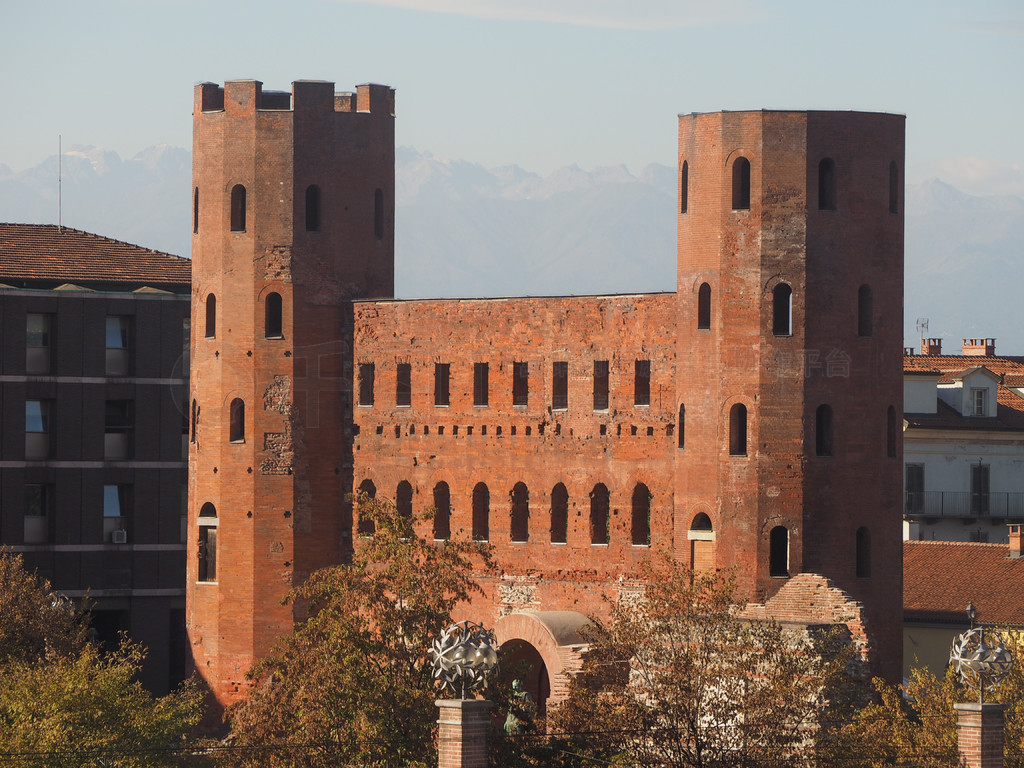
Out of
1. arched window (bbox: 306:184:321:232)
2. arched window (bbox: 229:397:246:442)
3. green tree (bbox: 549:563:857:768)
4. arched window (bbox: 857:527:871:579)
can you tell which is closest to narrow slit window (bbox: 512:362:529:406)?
arched window (bbox: 306:184:321:232)

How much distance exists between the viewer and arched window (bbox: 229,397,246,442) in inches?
2372

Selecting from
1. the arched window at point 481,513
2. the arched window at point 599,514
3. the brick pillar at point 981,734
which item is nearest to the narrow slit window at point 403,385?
the arched window at point 481,513

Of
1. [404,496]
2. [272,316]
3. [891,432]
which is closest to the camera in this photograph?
[891,432]

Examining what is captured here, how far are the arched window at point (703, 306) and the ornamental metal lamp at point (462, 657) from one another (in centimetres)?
1446

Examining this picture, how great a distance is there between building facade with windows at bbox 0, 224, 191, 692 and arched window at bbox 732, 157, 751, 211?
1058 inches

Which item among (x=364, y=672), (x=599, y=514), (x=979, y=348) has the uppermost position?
(x=979, y=348)

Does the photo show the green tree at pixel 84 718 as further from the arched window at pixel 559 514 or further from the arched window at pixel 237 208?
the arched window at pixel 237 208

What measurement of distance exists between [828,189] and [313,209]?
51.1ft

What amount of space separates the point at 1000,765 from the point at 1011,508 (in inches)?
1373

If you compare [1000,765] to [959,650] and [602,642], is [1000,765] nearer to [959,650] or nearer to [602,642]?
[959,650]

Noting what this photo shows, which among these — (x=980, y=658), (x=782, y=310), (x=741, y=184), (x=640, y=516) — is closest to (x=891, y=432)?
(x=782, y=310)

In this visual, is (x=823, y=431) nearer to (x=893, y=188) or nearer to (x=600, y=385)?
(x=893, y=188)

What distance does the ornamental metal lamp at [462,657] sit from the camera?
40.5 metres

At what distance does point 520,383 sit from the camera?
58.1m
